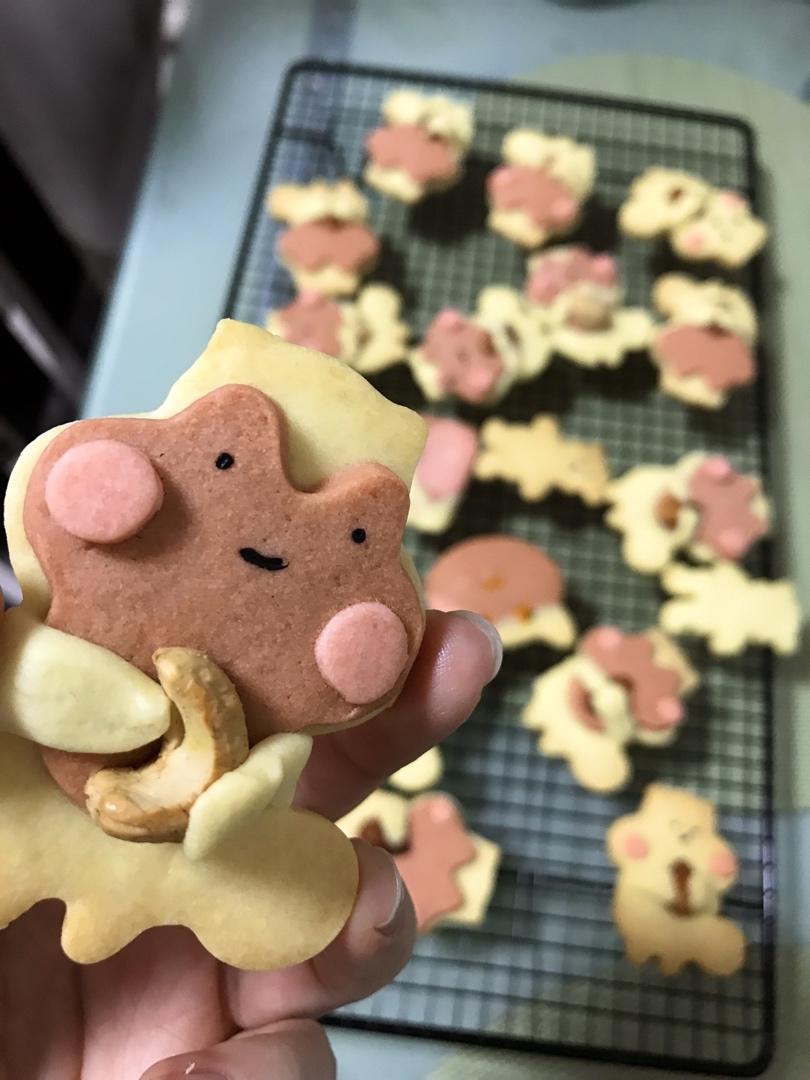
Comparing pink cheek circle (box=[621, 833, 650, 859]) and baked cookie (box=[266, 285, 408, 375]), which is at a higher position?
baked cookie (box=[266, 285, 408, 375])

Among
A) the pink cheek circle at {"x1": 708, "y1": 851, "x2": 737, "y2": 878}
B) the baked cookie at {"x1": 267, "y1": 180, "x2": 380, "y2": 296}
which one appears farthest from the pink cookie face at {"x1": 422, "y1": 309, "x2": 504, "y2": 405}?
the pink cheek circle at {"x1": 708, "y1": 851, "x2": 737, "y2": 878}

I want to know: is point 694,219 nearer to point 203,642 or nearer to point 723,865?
point 723,865

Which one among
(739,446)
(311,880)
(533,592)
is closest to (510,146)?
(739,446)

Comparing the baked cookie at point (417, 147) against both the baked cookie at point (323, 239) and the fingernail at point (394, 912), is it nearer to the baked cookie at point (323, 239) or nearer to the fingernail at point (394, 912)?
the baked cookie at point (323, 239)

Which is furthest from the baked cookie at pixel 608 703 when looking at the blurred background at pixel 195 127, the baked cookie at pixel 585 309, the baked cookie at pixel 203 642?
the baked cookie at pixel 203 642

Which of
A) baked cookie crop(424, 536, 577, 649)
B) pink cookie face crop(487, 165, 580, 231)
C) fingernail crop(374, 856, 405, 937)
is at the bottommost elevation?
baked cookie crop(424, 536, 577, 649)

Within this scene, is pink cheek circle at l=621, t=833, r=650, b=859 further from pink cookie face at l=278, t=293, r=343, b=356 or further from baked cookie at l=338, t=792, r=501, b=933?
pink cookie face at l=278, t=293, r=343, b=356
